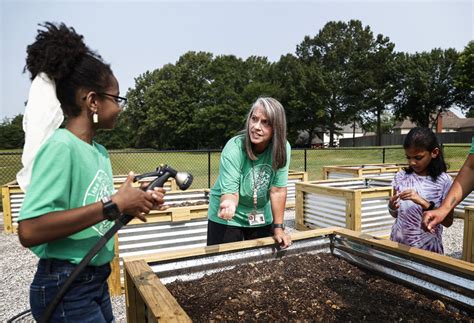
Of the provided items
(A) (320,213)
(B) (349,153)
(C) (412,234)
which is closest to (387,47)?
(B) (349,153)

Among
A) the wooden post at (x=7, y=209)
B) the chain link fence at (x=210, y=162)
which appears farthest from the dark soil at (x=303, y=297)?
the chain link fence at (x=210, y=162)

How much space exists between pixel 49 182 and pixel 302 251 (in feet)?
5.88

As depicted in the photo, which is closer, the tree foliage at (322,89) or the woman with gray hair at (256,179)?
the woman with gray hair at (256,179)

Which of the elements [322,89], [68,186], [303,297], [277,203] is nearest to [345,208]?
[277,203]

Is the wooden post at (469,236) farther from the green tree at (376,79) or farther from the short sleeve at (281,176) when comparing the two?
the green tree at (376,79)

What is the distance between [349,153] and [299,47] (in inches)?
909

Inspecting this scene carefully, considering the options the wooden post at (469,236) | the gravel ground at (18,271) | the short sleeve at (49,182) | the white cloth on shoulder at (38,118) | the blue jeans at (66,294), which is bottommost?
the gravel ground at (18,271)

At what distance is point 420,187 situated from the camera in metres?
2.47

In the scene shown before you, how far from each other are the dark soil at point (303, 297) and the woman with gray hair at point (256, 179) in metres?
0.26

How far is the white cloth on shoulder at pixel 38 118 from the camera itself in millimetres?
1197

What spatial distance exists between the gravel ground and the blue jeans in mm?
2148

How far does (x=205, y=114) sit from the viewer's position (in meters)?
46.2

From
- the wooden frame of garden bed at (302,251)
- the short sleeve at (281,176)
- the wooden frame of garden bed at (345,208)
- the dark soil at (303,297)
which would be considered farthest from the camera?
the wooden frame of garden bed at (345,208)

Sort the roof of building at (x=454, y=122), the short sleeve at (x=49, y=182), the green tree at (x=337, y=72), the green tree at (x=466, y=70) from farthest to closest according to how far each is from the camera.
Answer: the roof of building at (x=454, y=122) → the green tree at (x=337, y=72) → the green tree at (x=466, y=70) → the short sleeve at (x=49, y=182)
